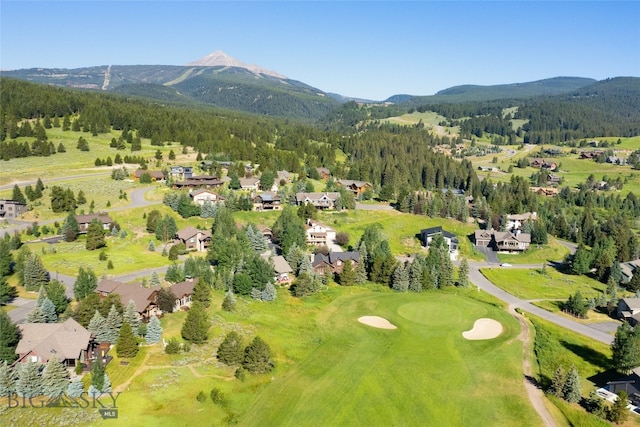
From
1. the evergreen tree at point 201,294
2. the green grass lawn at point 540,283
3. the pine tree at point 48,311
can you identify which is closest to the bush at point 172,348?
the evergreen tree at point 201,294

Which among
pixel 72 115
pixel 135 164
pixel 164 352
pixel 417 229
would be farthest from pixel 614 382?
pixel 72 115

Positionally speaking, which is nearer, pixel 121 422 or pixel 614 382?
pixel 121 422

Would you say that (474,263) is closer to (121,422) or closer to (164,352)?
(164,352)

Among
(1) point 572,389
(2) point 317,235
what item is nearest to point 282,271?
(2) point 317,235

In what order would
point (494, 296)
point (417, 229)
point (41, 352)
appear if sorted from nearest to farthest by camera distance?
point (41, 352) < point (494, 296) < point (417, 229)

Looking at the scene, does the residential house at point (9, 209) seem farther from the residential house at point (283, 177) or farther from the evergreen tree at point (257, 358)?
the evergreen tree at point (257, 358)
